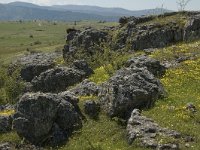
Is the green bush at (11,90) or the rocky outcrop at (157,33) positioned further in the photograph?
the rocky outcrop at (157,33)

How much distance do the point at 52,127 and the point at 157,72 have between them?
1914 cm

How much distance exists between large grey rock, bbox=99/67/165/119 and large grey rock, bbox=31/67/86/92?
53.7 ft

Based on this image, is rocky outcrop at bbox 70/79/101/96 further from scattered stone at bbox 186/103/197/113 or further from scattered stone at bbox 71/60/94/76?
scattered stone at bbox 71/60/94/76

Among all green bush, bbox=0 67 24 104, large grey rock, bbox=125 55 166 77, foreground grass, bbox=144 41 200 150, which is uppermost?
large grey rock, bbox=125 55 166 77

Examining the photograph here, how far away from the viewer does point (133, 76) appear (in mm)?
41750

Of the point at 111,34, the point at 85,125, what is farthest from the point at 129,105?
the point at 111,34

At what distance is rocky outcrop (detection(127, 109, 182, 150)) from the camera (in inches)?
1275

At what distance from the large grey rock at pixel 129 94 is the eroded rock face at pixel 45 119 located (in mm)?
3704

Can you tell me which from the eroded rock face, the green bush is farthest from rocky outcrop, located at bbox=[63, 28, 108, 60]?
the eroded rock face

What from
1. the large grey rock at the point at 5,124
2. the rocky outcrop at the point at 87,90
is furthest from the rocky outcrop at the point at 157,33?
the large grey rock at the point at 5,124

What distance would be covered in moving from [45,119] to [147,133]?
9474 millimetres

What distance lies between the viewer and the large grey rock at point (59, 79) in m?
58.7

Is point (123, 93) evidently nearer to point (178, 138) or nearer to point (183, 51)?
point (178, 138)

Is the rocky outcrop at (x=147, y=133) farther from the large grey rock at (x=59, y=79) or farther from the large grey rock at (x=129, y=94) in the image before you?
the large grey rock at (x=59, y=79)
